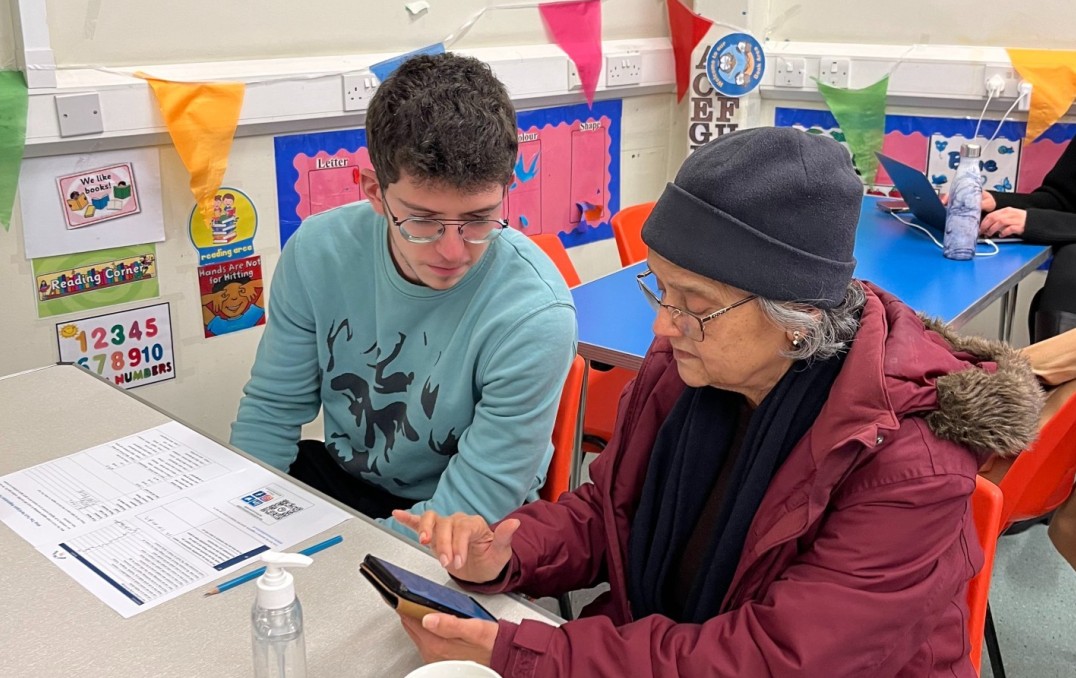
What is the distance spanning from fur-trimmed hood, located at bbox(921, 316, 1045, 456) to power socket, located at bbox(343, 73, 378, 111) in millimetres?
2097

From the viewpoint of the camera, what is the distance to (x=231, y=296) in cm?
272

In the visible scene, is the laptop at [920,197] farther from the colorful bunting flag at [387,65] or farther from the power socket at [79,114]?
the power socket at [79,114]

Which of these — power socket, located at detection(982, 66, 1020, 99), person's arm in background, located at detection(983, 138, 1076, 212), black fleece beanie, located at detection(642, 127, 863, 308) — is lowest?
person's arm in background, located at detection(983, 138, 1076, 212)

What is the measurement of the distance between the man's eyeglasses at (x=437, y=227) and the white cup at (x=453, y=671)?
29.1 inches

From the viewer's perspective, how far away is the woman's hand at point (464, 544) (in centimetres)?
115

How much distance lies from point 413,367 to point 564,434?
28cm

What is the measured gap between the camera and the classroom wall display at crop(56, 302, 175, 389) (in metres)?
2.43

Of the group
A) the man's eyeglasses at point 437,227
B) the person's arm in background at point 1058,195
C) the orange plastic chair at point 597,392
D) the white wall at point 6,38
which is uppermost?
the white wall at point 6,38

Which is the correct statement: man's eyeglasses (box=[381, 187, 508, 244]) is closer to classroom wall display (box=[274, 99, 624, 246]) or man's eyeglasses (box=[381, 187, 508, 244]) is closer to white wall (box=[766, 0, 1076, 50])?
classroom wall display (box=[274, 99, 624, 246])

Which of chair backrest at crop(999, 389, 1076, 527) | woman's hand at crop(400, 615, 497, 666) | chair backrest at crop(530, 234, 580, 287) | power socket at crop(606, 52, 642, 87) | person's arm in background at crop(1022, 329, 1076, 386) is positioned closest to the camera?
woman's hand at crop(400, 615, 497, 666)

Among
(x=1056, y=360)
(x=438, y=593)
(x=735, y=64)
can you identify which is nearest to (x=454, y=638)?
(x=438, y=593)

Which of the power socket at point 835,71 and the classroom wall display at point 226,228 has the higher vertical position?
the power socket at point 835,71

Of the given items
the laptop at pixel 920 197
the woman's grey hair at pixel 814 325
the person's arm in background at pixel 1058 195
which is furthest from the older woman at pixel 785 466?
the person's arm in background at pixel 1058 195

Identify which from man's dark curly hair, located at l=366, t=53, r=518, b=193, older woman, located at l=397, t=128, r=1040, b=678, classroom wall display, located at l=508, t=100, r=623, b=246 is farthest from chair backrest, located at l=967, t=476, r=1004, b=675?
classroom wall display, located at l=508, t=100, r=623, b=246
